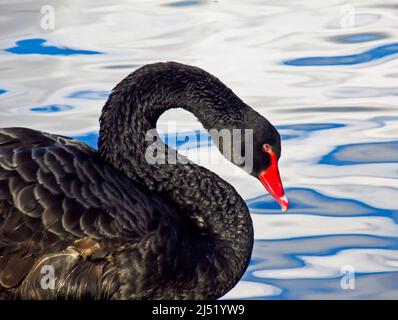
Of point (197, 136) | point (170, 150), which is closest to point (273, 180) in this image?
point (170, 150)

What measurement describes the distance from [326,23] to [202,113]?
4.52 meters

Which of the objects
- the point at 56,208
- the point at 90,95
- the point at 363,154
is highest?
the point at 56,208

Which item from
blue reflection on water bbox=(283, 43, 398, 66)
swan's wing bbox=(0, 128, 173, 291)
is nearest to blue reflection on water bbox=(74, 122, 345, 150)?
blue reflection on water bbox=(283, 43, 398, 66)

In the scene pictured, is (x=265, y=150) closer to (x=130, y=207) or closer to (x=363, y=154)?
(x=130, y=207)

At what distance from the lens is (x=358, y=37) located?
967cm

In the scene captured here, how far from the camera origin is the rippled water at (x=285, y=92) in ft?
19.7

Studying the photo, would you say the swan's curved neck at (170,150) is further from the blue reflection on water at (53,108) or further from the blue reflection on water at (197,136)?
the blue reflection on water at (53,108)

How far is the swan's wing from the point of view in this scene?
192 inches

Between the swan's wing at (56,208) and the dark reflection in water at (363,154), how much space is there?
92.6 inches

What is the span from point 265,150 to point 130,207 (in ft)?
2.85

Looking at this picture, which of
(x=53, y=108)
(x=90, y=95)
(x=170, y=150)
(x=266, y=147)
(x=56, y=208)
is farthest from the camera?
(x=90, y=95)

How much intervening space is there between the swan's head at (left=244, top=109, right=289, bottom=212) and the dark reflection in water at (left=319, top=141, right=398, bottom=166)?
5.08 feet
